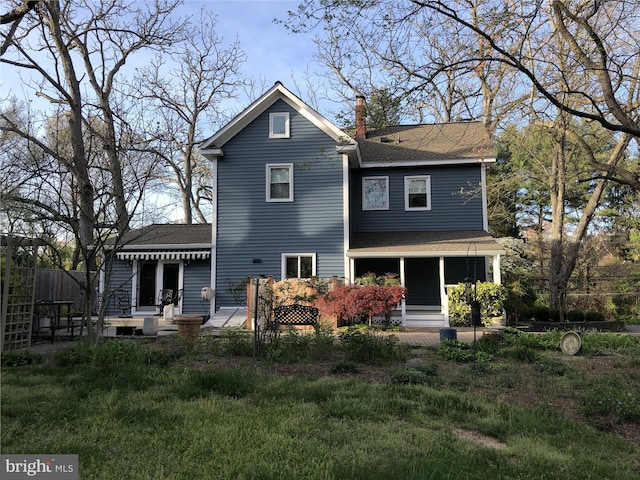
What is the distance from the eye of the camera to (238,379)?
586 cm

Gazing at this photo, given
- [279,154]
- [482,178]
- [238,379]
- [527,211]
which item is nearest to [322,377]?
[238,379]

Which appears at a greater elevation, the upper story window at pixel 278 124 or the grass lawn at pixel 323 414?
the upper story window at pixel 278 124

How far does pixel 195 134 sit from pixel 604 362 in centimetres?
2416

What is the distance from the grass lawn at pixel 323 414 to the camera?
141 inches

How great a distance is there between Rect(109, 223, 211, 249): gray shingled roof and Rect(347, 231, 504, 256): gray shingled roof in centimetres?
566

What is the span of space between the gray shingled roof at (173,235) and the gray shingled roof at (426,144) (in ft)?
22.5

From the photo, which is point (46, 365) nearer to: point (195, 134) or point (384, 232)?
point (384, 232)

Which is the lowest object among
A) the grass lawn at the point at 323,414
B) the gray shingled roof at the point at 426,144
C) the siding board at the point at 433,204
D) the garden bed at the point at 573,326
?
the grass lawn at the point at 323,414

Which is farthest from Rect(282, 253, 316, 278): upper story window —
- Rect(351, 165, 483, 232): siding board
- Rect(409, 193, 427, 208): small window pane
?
Rect(409, 193, 427, 208): small window pane

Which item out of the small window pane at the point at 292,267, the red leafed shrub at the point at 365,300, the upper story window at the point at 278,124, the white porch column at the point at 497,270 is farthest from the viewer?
the upper story window at the point at 278,124

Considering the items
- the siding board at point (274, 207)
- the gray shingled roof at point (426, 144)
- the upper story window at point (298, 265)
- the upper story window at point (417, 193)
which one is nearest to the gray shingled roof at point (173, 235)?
A: the siding board at point (274, 207)

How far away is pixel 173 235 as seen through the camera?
17.4 metres

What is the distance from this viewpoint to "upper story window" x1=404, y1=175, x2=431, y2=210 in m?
16.8

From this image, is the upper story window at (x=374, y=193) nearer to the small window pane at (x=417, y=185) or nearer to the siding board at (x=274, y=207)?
the small window pane at (x=417, y=185)
